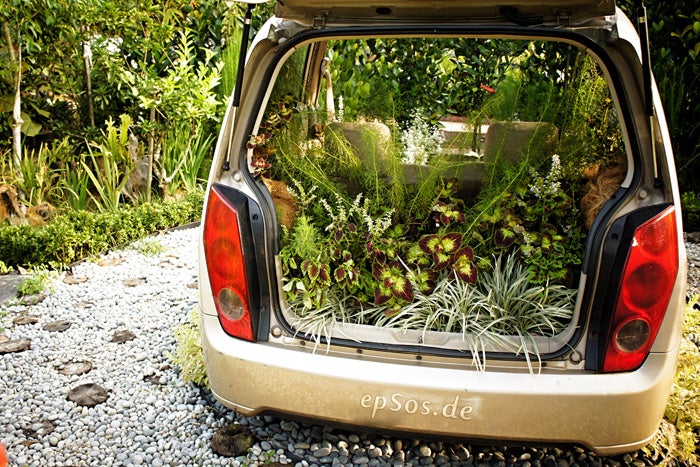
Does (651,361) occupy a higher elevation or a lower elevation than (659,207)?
lower

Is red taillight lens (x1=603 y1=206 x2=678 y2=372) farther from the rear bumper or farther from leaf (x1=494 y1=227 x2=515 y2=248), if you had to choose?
leaf (x1=494 y1=227 x2=515 y2=248)

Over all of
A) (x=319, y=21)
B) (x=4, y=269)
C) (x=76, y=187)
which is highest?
(x=319, y=21)

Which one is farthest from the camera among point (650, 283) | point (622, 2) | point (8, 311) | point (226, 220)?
point (622, 2)

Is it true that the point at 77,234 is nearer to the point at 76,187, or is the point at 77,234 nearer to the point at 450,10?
the point at 76,187

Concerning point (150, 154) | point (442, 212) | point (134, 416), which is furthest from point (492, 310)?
point (150, 154)

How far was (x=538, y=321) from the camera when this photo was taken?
1.96m

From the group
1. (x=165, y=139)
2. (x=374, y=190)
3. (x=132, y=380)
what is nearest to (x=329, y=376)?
(x=374, y=190)

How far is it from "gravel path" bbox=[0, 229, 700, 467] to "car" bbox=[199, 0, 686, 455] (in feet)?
1.26

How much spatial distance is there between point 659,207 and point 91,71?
18.3 feet

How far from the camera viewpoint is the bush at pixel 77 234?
4.06 m

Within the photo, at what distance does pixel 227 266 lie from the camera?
1.89m

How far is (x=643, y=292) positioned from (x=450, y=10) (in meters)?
1.10

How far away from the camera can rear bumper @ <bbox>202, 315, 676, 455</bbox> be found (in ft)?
5.50

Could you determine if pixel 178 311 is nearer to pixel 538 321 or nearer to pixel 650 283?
pixel 538 321
